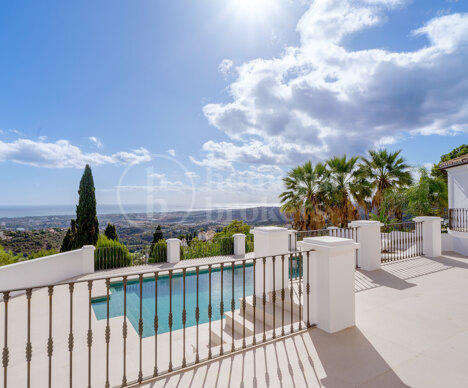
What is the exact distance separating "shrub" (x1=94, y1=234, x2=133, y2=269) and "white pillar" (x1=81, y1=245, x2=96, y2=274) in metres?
0.46

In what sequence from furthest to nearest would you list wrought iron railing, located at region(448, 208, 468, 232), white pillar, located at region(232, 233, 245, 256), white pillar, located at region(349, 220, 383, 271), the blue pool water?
white pillar, located at region(232, 233, 245, 256) < wrought iron railing, located at region(448, 208, 468, 232) < white pillar, located at region(349, 220, 383, 271) < the blue pool water

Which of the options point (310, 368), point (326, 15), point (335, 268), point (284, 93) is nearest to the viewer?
point (310, 368)

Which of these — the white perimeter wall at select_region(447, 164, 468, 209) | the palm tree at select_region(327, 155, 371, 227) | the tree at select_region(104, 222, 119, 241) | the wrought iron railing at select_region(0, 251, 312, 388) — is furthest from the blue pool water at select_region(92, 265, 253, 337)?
the white perimeter wall at select_region(447, 164, 468, 209)

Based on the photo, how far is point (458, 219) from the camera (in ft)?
28.7

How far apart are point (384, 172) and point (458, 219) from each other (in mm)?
5861

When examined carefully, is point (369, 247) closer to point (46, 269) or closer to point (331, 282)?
point (331, 282)

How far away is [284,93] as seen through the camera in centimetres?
1037

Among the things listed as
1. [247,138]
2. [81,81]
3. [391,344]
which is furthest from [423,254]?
[81,81]

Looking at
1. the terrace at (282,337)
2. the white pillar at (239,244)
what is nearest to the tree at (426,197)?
the terrace at (282,337)

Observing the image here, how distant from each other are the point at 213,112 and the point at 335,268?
1071 cm

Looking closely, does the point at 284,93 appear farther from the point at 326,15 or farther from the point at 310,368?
the point at 310,368

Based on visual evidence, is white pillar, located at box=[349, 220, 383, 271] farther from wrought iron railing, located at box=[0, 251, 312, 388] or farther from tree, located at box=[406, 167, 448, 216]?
tree, located at box=[406, 167, 448, 216]

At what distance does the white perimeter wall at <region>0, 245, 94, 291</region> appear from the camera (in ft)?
22.2

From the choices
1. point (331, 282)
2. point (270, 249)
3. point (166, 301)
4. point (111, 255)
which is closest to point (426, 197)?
point (270, 249)
